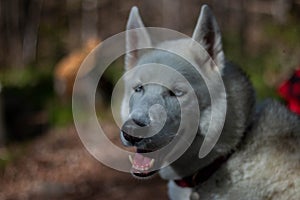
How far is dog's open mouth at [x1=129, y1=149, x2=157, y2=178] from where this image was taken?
9.86 ft

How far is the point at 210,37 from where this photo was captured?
10.4 ft

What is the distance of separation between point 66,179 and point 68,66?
14.8 feet

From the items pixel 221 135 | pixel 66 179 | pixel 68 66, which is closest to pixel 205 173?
pixel 221 135

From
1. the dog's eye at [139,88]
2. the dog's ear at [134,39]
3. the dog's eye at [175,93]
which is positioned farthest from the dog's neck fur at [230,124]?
the dog's ear at [134,39]

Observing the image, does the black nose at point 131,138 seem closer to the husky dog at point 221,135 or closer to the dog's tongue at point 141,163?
the husky dog at point 221,135

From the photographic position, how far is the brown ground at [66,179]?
19.0 ft

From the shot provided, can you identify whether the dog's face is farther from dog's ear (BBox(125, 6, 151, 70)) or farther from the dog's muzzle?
dog's ear (BBox(125, 6, 151, 70))

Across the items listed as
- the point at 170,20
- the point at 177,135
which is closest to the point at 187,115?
the point at 177,135

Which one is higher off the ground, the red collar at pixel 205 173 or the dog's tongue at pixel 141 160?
the dog's tongue at pixel 141 160

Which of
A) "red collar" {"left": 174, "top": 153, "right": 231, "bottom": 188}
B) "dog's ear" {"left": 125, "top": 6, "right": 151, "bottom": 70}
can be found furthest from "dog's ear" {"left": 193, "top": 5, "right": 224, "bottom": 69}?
"red collar" {"left": 174, "top": 153, "right": 231, "bottom": 188}

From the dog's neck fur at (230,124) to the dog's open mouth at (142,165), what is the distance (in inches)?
8.7

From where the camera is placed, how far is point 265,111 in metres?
3.20

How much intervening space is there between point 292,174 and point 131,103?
97 centimetres

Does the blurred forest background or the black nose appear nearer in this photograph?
the black nose
